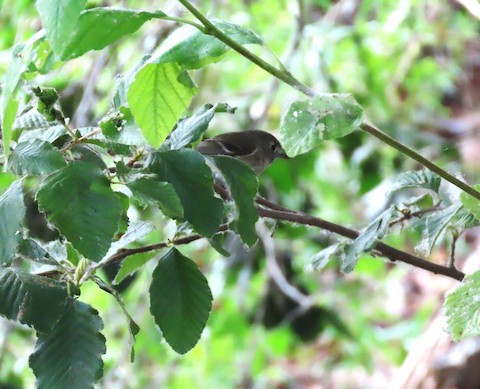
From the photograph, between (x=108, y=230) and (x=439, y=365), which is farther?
(x=439, y=365)

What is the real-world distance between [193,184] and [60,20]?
164 mm

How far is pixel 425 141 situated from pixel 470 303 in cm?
177

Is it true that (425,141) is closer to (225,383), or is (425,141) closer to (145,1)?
(145,1)

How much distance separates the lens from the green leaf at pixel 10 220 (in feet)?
2.06

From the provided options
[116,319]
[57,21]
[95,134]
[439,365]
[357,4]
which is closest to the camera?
[57,21]

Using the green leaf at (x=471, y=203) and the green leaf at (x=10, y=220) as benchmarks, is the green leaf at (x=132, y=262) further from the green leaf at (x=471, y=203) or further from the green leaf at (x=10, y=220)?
the green leaf at (x=471, y=203)

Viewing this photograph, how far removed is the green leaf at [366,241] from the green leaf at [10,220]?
292mm

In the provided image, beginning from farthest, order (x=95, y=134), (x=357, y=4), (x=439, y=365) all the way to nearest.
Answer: (x=357, y=4) < (x=439, y=365) < (x=95, y=134)

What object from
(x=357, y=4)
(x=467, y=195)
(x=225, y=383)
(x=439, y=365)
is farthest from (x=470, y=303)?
(x=357, y=4)

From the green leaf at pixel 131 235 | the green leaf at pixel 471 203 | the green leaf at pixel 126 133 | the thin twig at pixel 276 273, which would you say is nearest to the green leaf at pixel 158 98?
Answer: the green leaf at pixel 126 133

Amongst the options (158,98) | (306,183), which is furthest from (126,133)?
(306,183)

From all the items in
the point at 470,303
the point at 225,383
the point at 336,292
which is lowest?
the point at 225,383

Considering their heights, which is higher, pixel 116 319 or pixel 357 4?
pixel 357 4

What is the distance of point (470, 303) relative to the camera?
70 centimetres
